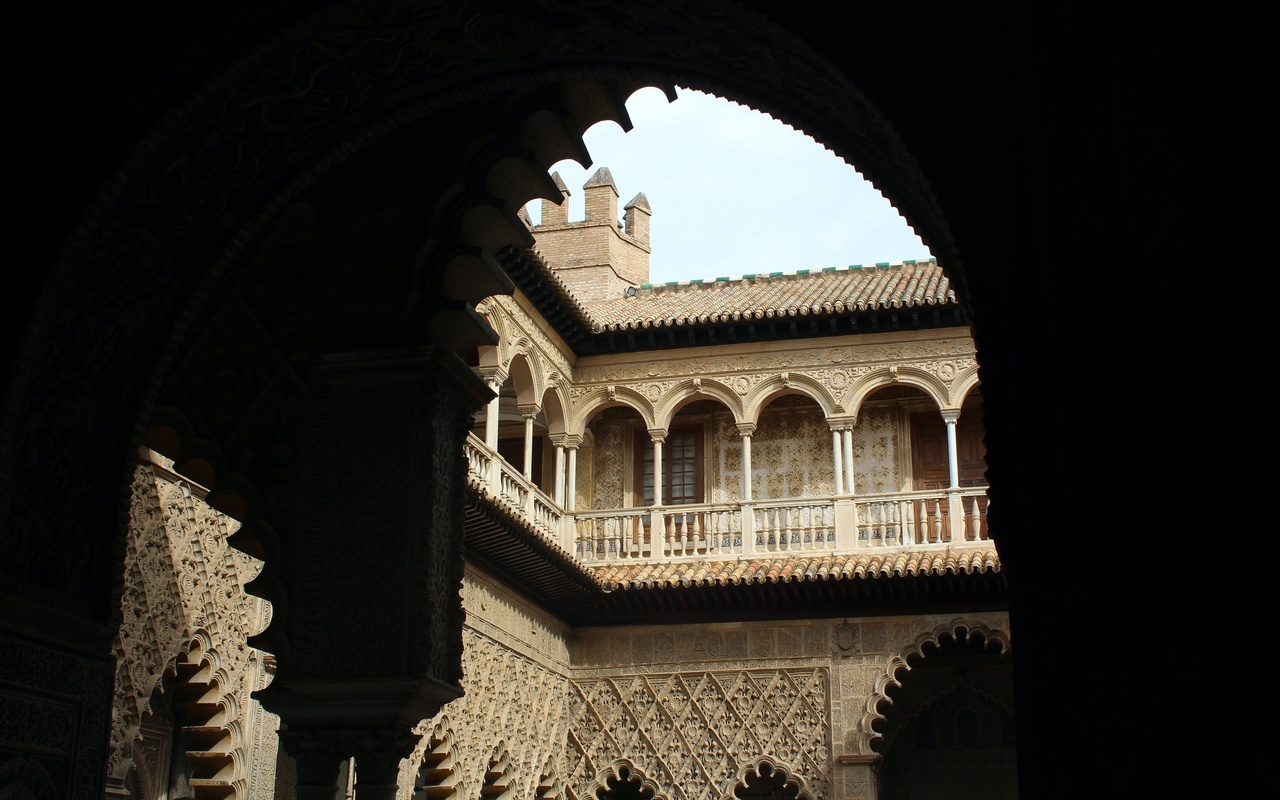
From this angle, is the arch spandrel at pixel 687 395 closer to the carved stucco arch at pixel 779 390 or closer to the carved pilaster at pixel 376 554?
the carved stucco arch at pixel 779 390

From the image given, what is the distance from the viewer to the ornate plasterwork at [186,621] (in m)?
8.98

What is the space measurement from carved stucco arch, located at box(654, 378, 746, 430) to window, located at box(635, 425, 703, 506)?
0.80 m

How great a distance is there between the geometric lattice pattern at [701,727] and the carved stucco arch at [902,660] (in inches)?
14.9

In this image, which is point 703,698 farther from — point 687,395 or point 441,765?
point 441,765

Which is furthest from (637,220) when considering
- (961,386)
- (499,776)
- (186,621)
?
(186,621)

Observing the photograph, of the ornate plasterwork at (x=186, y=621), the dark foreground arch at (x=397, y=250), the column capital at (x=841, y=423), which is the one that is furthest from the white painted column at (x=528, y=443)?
the dark foreground arch at (x=397, y=250)

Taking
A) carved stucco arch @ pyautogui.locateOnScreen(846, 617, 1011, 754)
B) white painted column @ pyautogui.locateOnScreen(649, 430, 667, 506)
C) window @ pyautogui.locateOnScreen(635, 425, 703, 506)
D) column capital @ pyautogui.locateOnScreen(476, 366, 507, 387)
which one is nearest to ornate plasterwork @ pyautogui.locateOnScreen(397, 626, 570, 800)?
white painted column @ pyautogui.locateOnScreen(649, 430, 667, 506)

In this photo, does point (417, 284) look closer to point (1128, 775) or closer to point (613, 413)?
point (1128, 775)

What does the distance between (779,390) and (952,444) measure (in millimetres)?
2064

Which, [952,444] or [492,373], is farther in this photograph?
[952,444]

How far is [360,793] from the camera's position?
5.12 metres

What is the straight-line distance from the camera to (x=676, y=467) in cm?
1808

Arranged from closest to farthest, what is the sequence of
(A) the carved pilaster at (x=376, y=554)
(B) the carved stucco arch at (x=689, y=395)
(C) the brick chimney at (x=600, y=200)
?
(A) the carved pilaster at (x=376, y=554) < (B) the carved stucco arch at (x=689, y=395) < (C) the brick chimney at (x=600, y=200)

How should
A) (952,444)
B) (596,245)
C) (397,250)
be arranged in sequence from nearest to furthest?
(397,250) < (952,444) < (596,245)
